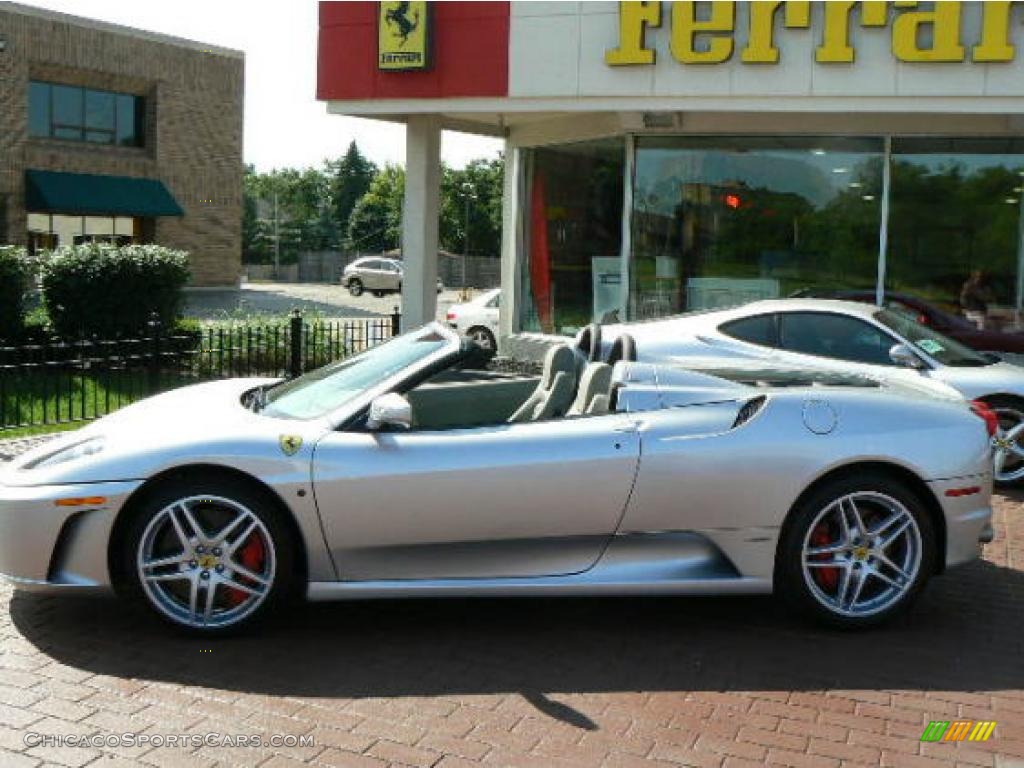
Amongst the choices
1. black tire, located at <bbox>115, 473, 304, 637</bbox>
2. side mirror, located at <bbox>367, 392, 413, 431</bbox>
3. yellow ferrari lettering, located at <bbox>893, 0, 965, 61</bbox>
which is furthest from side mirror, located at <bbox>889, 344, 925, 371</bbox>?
yellow ferrari lettering, located at <bbox>893, 0, 965, 61</bbox>

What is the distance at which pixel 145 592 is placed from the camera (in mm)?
4871

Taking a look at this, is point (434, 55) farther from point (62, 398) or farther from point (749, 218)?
point (62, 398)

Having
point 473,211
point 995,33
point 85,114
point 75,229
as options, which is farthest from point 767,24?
point 473,211

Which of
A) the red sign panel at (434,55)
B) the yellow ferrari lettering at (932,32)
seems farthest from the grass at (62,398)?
the yellow ferrari lettering at (932,32)

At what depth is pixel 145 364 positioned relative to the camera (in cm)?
1316

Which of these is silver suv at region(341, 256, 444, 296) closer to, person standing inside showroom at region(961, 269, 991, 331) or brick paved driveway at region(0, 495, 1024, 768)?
person standing inside showroom at region(961, 269, 991, 331)

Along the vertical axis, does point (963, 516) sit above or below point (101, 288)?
below

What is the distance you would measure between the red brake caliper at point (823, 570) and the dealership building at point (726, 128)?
8799mm

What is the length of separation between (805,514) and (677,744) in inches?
59.7

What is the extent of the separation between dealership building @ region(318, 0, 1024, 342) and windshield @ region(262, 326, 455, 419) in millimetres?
8527

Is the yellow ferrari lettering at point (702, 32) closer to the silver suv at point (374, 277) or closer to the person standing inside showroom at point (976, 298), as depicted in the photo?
the person standing inside showroom at point (976, 298)

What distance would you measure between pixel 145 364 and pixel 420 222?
4.47m

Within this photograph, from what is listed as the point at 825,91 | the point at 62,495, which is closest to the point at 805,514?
the point at 62,495

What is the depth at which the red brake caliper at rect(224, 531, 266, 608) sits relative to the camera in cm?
489
